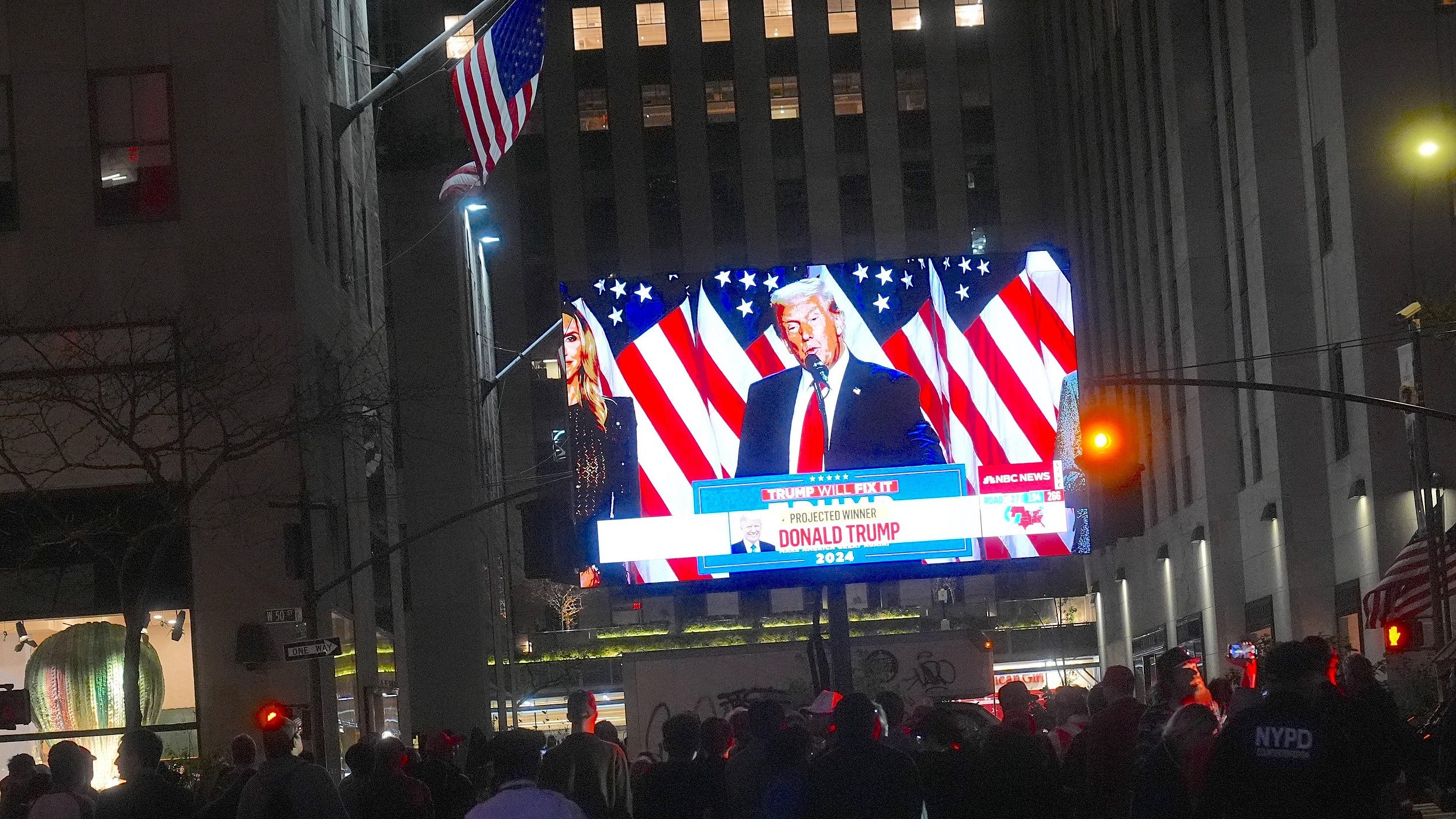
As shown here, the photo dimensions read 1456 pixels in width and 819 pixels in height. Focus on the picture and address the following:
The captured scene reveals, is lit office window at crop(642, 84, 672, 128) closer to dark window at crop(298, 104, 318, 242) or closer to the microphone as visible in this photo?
dark window at crop(298, 104, 318, 242)

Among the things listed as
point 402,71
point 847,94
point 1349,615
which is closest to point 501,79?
point 402,71

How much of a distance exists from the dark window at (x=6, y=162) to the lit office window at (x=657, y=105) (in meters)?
56.1

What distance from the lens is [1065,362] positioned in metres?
30.9

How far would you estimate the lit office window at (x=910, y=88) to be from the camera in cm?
8356

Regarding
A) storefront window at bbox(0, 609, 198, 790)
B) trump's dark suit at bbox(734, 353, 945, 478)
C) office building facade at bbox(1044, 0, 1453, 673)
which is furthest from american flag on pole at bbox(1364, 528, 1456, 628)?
storefront window at bbox(0, 609, 198, 790)

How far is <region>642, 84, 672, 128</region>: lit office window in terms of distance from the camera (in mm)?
83688

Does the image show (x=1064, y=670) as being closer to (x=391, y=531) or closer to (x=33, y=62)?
(x=391, y=531)

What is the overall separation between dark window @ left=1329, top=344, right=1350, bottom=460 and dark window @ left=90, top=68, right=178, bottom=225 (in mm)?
24510

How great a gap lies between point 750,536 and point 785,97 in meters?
57.1

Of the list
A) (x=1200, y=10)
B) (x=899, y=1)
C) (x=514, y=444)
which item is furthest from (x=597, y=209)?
(x=1200, y=10)

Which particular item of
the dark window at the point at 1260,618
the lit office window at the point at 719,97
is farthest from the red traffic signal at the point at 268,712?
the lit office window at the point at 719,97

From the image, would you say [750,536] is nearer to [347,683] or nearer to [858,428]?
[858,428]

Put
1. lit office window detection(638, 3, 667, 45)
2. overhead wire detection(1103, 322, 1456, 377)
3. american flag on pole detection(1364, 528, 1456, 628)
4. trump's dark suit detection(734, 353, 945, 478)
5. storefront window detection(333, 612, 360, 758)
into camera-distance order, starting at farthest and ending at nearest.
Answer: lit office window detection(638, 3, 667, 45) → overhead wire detection(1103, 322, 1456, 377) → storefront window detection(333, 612, 360, 758) → american flag on pole detection(1364, 528, 1456, 628) → trump's dark suit detection(734, 353, 945, 478)

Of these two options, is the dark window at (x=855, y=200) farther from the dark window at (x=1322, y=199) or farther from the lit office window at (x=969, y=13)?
the dark window at (x=1322, y=199)
